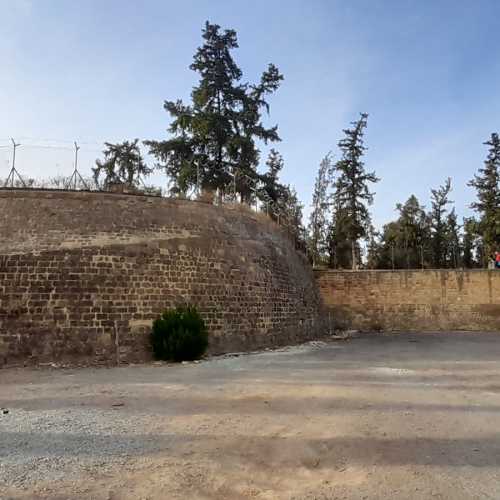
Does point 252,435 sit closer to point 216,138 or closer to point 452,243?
point 216,138

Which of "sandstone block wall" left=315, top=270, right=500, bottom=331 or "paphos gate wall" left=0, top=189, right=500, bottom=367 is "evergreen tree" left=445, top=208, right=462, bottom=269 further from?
"paphos gate wall" left=0, top=189, right=500, bottom=367

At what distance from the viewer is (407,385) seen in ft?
29.0

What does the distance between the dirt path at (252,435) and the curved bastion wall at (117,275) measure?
193 centimetres

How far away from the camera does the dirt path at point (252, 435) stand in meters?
4.07

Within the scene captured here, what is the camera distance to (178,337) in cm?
1248

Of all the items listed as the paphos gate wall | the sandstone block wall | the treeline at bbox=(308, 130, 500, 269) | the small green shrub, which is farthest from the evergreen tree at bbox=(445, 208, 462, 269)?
the small green shrub

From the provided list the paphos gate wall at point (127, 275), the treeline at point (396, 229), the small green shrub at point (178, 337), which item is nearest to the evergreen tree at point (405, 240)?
the treeline at point (396, 229)

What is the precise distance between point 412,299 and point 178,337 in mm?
16483

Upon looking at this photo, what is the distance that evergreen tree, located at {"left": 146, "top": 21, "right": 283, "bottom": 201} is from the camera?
88.2 feet

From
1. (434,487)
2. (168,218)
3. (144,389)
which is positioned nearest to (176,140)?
(168,218)

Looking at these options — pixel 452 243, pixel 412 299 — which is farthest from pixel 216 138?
pixel 452 243

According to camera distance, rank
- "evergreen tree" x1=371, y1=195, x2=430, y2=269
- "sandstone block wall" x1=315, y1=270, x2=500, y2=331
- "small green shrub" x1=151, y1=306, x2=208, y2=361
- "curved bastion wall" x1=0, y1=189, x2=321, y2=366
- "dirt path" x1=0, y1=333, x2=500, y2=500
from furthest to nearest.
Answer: "evergreen tree" x1=371, y1=195, x2=430, y2=269 → "sandstone block wall" x1=315, y1=270, x2=500, y2=331 → "small green shrub" x1=151, y1=306, x2=208, y2=361 → "curved bastion wall" x1=0, y1=189, x2=321, y2=366 → "dirt path" x1=0, y1=333, x2=500, y2=500

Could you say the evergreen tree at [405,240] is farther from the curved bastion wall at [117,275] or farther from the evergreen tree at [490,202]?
the curved bastion wall at [117,275]

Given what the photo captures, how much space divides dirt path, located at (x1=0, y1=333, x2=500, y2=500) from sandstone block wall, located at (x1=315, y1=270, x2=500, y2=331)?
1451cm
